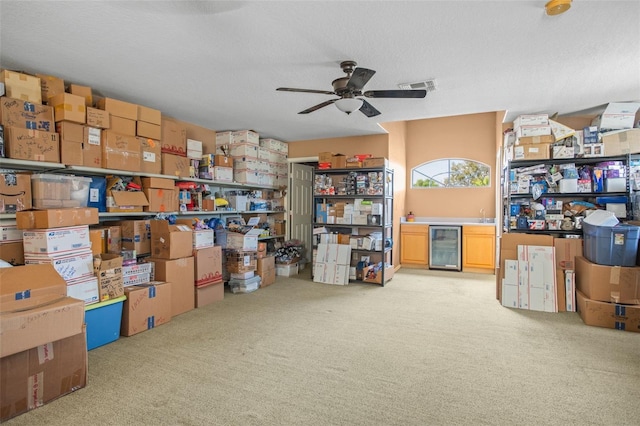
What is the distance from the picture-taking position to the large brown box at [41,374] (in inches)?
78.5

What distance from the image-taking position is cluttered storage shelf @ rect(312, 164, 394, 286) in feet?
17.7

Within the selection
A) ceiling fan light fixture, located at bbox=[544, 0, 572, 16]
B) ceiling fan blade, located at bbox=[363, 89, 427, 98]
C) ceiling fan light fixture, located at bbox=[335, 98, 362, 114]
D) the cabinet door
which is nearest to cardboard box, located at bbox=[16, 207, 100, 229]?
ceiling fan light fixture, located at bbox=[335, 98, 362, 114]

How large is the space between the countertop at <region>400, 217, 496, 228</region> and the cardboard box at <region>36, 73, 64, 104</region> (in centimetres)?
587

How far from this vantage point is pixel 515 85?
3441 mm

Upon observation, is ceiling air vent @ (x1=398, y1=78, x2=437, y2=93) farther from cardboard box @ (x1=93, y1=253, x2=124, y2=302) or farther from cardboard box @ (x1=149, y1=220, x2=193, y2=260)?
Result: cardboard box @ (x1=93, y1=253, x2=124, y2=302)

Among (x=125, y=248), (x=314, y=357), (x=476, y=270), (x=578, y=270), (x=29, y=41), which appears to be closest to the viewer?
(x=29, y=41)

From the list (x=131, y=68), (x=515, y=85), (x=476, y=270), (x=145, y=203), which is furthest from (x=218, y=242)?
(x=476, y=270)

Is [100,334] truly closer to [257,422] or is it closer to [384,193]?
[257,422]

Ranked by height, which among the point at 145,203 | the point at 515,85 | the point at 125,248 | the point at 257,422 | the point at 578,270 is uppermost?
the point at 515,85

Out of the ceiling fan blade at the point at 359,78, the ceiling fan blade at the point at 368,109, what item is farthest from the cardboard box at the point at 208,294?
the ceiling fan blade at the point at 359,78

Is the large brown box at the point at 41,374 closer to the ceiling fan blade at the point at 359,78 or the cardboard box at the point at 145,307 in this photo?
the cardboard box at the point at 145,307

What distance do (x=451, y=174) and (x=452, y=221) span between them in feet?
3.37

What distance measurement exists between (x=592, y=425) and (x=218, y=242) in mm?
4544

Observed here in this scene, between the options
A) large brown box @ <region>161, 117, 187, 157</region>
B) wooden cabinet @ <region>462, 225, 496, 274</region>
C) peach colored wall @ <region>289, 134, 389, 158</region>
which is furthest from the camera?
wooden cabinet @ <region>462, 225, 496, 274</region>
